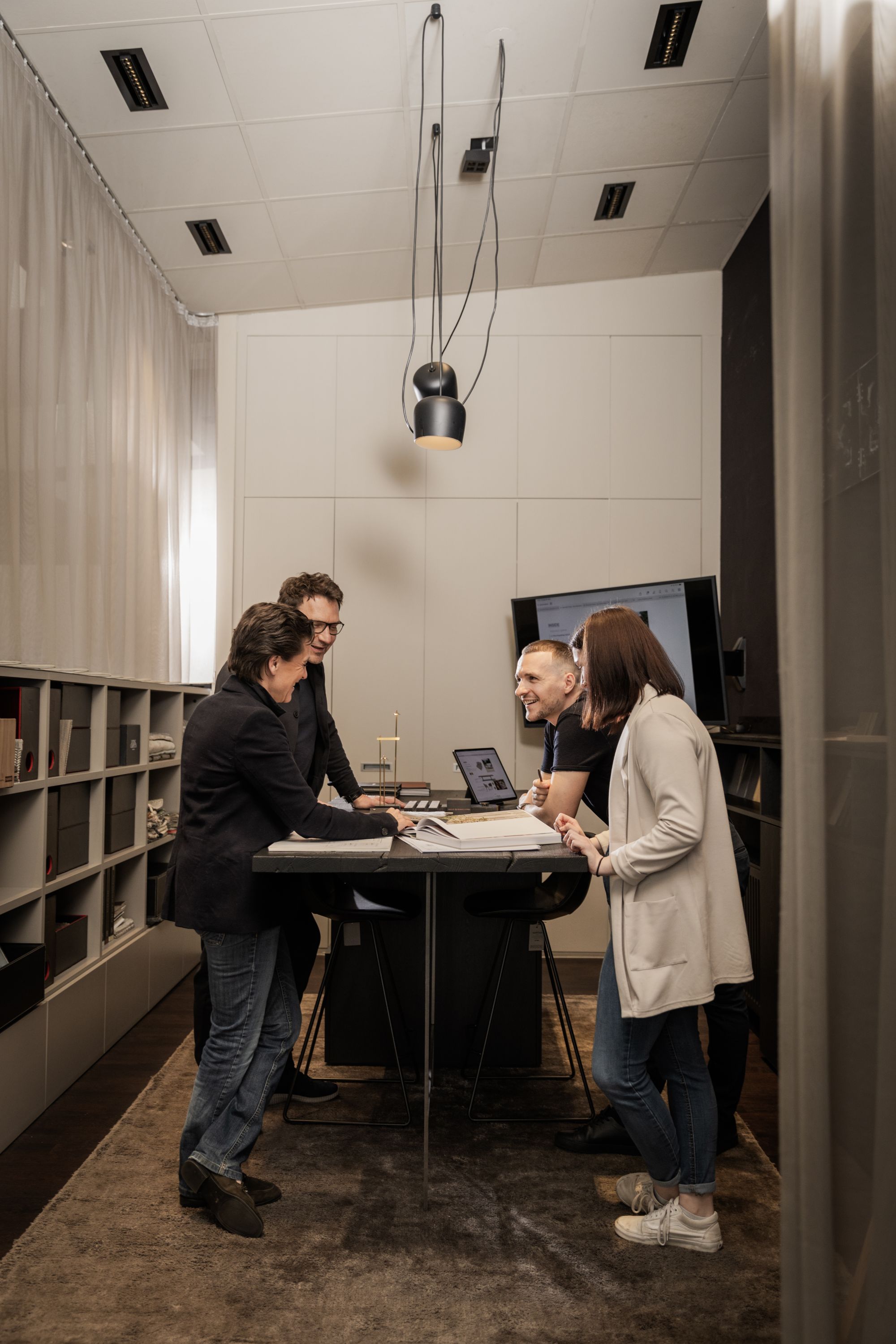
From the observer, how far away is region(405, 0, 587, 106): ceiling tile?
3.04 m

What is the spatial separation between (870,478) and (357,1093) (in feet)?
8.85

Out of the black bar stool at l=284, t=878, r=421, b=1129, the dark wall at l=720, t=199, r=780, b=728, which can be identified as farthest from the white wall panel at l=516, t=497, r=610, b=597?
the black bar stool at l=284, t=878, r=421, b=1129

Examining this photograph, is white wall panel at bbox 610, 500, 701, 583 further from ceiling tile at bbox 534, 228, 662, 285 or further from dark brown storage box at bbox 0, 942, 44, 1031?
dark brown storage box at bbox 0, 942, 44, 1031

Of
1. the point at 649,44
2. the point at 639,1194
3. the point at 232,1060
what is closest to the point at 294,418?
the point at 649,44

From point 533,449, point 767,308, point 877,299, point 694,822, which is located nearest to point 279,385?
point 533,449

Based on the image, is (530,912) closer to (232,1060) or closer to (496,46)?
(232,1060)

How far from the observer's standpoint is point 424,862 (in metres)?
2.02

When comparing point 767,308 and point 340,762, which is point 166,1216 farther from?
point 767,308

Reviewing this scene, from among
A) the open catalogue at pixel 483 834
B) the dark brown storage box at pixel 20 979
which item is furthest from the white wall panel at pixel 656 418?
the dark brown storage box at pixel 20 979

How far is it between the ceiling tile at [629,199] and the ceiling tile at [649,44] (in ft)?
1.97

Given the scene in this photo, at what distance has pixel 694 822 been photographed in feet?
6.19

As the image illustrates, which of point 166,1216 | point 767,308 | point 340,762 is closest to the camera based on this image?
point 166,1216

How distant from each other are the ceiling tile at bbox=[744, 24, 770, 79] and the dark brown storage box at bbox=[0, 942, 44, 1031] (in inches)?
162

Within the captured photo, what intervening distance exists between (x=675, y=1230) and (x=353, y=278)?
177 inches
